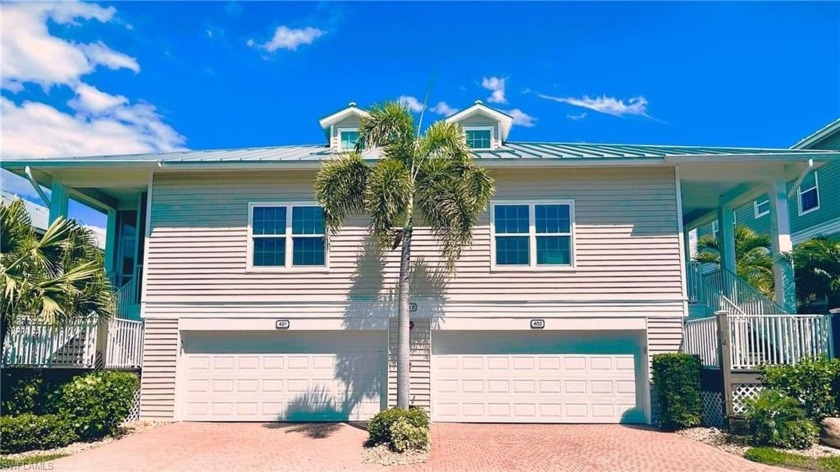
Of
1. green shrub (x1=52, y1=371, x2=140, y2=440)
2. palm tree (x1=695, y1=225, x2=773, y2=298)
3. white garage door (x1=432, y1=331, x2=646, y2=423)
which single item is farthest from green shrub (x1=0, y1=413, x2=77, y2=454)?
palm tree (x1=695, y1=225, x2=773, y2=298)

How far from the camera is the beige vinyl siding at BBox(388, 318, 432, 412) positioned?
12258 millimetres

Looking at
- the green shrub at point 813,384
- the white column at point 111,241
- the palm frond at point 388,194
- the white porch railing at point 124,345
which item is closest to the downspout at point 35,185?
the white column at point 111,241

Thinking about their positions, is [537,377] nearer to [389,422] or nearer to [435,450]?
[435,450]

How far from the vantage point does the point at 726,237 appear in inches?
594

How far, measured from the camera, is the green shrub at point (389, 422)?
955 centimetres

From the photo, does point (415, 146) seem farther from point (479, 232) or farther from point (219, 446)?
point (219, 446)

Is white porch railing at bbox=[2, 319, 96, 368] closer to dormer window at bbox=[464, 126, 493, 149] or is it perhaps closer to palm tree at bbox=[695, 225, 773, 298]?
dormer window at bbox=[464, 126, 493, 149]

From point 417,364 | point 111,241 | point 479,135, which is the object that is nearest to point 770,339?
point 417,364

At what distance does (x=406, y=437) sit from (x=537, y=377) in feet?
13.5

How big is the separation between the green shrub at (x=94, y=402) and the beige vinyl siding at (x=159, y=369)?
59.1 inches

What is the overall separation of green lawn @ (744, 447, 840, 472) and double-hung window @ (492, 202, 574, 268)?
4.98m

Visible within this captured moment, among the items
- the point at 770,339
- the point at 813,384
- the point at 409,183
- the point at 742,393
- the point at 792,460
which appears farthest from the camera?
the point at 770,339

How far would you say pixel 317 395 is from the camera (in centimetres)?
1250

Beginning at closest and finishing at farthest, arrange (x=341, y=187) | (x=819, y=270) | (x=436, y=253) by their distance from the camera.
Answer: (x=341, y=187) < (x=819, y=270) < (x=436, y=253)
